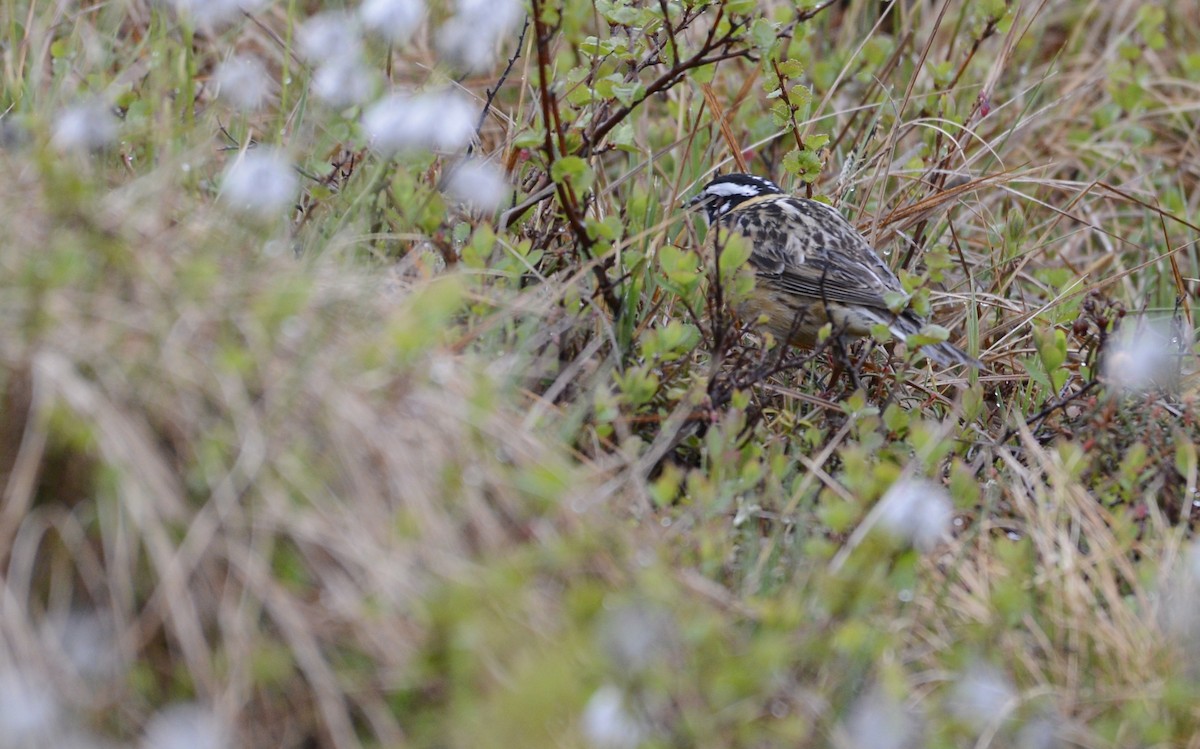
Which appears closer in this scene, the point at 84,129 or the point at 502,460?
the point at 502,460

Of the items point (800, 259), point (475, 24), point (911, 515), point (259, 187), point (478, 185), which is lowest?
point (800, 259)

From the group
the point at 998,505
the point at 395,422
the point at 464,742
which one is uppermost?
the point at 395,422

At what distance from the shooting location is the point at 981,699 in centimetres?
300

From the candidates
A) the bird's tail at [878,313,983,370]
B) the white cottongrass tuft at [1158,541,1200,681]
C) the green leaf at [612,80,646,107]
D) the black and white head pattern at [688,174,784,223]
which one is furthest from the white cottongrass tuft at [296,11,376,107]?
the white cottongrass tuft at [1158,541,1200,681]

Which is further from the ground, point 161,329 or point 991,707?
point 161,329

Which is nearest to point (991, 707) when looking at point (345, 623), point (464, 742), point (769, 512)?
point (769, 512)

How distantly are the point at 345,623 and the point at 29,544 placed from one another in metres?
0.63

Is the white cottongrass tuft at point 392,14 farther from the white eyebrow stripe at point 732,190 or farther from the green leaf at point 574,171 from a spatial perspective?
the white eyebrow stripe at point 732,190

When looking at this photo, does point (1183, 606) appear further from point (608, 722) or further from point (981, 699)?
point (608, 722)

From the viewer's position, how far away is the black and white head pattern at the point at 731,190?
5609 millimetres

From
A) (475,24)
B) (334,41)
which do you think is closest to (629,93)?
(475,24)

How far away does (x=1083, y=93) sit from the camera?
7328 mm

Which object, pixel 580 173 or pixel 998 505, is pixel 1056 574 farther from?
pixel 580 173

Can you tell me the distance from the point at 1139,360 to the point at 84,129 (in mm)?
3172
